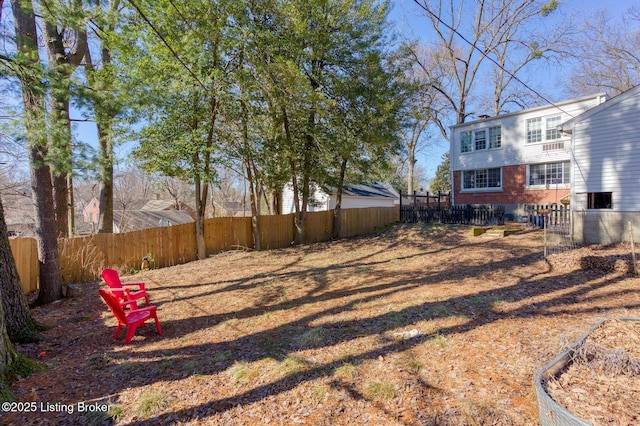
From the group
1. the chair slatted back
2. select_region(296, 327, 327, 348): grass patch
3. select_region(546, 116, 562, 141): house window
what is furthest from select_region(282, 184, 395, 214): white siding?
the chair slatted back

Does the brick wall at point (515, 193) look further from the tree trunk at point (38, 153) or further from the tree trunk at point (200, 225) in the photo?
the tree trunk at point (38, 153)

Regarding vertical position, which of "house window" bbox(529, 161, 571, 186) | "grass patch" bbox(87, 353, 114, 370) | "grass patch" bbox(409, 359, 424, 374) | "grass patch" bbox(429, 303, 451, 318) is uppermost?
"house window" bbox(529, 161, 571, 186)

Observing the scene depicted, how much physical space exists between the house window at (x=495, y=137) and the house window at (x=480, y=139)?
0.31 metres

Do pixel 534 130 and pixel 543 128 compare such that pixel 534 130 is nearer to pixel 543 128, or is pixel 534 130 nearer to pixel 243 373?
pixel 543 128

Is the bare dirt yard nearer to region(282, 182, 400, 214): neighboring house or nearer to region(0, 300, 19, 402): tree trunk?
region(0, 300, 19, 402): tree trunk

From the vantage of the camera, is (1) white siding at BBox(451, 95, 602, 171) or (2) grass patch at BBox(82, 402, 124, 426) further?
(1) white siding at BBox(451, 95, 602, 171)

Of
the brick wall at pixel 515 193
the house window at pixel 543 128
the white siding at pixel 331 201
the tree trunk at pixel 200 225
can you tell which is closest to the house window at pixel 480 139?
the house window at pixel 543 128

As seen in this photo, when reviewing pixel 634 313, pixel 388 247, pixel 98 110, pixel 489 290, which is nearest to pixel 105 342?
pixel 98 110

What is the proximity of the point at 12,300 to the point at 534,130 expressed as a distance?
19938mm

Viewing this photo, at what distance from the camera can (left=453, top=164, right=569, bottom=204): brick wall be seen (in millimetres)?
16000

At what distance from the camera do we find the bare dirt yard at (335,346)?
3045mm

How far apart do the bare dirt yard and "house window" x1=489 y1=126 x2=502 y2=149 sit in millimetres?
10959

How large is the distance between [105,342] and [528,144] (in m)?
18.8

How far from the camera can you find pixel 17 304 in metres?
4.62
